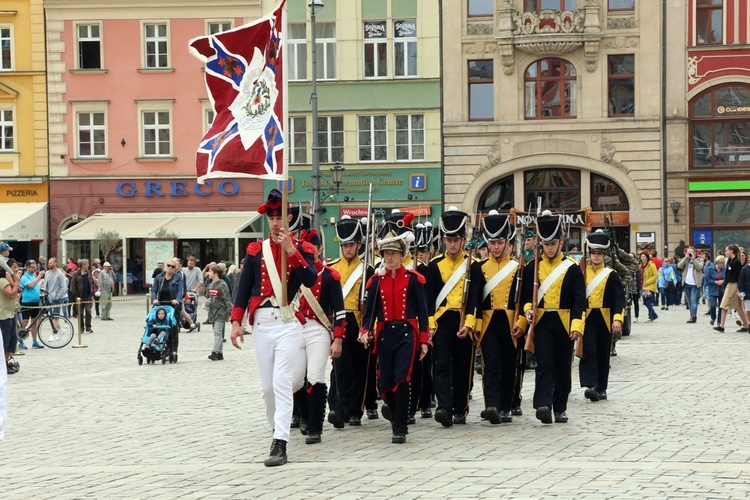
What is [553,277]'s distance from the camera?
12531 millimetres

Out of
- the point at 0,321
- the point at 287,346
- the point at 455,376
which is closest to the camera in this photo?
the point at 287,346

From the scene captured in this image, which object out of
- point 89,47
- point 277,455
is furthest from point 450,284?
point 89,47

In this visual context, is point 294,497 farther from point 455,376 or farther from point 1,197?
point 1,197

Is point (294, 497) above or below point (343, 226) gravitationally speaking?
below

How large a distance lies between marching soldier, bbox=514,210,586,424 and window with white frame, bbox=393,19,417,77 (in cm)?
3377

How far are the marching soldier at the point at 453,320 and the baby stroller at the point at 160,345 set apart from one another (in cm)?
882

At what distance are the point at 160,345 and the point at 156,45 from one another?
28.3 m

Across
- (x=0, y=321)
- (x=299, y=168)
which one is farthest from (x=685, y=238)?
(x=0, y=321)

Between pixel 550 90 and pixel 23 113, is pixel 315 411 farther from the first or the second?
pixel 23 113

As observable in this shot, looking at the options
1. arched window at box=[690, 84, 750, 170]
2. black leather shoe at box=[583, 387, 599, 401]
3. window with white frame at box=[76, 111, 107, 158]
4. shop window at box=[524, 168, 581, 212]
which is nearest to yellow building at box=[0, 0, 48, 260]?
window with white frame at box=[76, 111, 107, 158]

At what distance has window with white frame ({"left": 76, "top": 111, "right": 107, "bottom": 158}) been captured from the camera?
4731 centimetres

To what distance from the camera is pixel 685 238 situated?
4431cm

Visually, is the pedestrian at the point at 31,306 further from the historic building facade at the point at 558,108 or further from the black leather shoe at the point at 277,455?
the historic building facade at the point at 558,108

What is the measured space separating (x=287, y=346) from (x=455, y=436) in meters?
1.98
